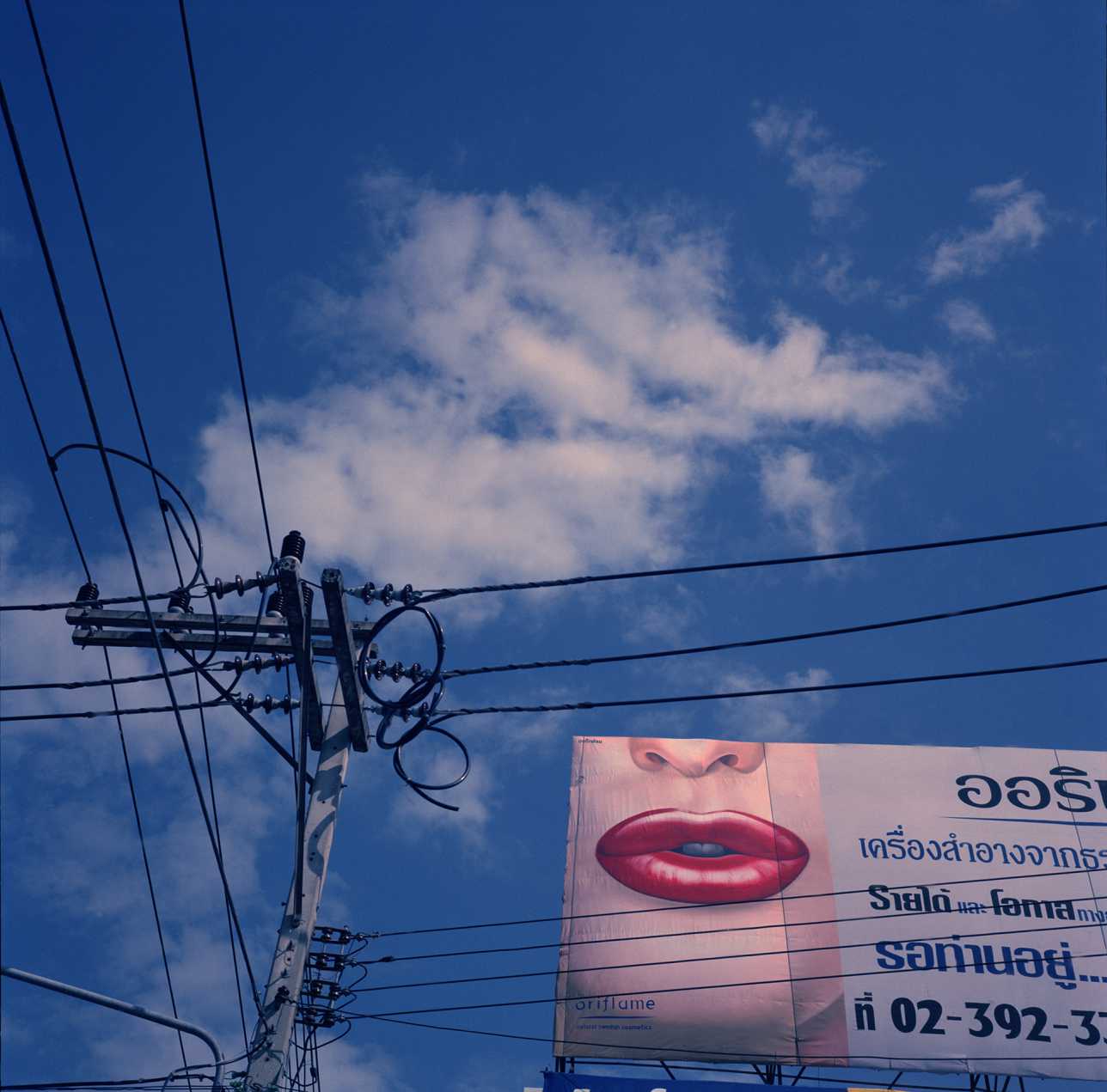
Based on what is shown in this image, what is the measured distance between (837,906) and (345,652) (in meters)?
13.1

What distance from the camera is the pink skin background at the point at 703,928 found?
17.7 metres

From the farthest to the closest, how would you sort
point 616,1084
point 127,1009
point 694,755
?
1. point 694,755
2. point 616,1084
3. point 127,1009

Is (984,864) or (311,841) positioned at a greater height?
(984,864)

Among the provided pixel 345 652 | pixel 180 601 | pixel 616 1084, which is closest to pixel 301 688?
pixel 345 652

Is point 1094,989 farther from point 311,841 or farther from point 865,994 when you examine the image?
point 311,841

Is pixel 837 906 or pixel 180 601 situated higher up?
pixel 837 906

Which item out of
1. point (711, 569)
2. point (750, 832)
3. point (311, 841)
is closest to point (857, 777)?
point (750, 832)

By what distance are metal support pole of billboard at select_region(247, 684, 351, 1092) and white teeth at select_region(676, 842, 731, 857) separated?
40.4 ft

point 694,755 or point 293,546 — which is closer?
point 293,546

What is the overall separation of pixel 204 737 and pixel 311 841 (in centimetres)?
242

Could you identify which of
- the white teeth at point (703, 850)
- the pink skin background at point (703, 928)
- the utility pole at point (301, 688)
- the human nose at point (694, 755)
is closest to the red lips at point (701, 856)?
the white teeth at point (703, 850)

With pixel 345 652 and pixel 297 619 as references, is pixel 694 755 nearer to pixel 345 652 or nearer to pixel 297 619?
pixel 345 652

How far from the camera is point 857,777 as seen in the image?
20844mm

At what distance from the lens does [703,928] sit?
19172mm
